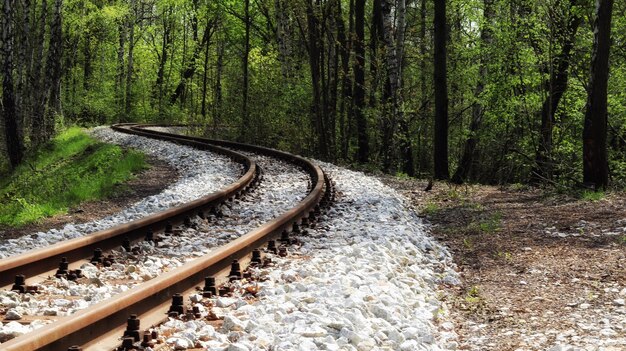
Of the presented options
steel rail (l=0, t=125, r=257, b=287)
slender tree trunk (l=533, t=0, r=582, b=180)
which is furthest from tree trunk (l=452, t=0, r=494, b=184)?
steel rail (l=0, t=125, r=257, b=287)

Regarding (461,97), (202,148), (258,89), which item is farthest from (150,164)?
(461,97)

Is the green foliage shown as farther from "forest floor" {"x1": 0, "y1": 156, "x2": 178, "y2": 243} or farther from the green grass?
the green grass

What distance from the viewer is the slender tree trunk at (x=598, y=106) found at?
10.8 metres

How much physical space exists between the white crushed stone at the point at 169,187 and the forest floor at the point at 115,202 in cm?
41

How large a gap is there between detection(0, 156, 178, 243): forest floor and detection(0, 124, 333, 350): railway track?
1943mm

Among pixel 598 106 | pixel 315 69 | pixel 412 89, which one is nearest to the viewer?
pixel 598 106

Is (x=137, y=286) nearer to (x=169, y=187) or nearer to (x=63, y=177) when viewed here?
(x=169, y=187)

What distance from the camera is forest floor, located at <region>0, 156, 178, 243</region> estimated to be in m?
7.98

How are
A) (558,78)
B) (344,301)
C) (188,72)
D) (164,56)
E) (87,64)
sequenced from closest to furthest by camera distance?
(344,301)
(558,78)
(87,64)
(164,56)
(188,72)

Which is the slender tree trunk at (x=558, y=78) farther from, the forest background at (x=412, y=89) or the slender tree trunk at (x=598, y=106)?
the slender tree trunk at (x=598, y=106)

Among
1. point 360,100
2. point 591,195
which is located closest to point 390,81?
point 360,100

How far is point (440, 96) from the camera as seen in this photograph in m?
16.1

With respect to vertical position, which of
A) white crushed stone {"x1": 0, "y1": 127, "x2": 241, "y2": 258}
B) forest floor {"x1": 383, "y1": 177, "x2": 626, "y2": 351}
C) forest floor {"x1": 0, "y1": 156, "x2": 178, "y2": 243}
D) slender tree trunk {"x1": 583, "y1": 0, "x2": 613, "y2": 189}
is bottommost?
forest floor {"x1": 383, "y1": 177, "x2": 626, "y2": 351}

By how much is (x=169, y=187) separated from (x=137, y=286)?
7.16 meters
